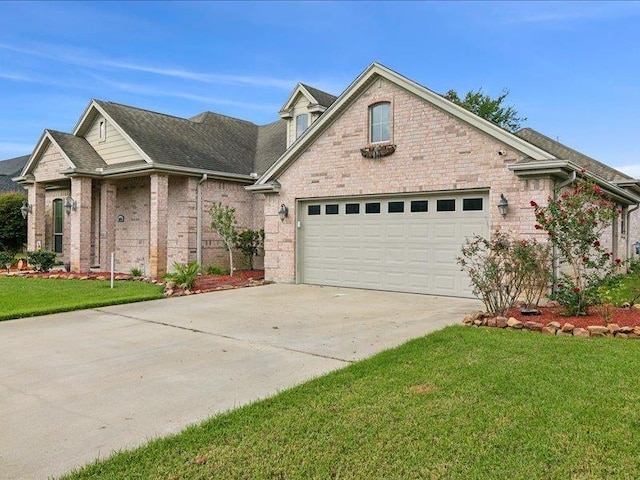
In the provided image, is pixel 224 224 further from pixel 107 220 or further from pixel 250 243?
pixel 107 220

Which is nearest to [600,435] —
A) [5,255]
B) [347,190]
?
[347,190]

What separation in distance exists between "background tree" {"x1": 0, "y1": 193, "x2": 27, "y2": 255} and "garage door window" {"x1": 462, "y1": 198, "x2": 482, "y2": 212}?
79.0ft

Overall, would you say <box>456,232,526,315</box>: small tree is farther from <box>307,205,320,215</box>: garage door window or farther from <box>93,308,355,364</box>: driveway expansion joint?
<box>307,205,320,215</box>: garage door window

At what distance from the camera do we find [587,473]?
3.08 meters

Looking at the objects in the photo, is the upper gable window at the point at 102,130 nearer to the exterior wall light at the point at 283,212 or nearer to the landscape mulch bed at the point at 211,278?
the landscape mulch bed at the point at 211,278

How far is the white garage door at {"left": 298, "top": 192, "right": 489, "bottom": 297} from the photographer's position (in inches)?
450

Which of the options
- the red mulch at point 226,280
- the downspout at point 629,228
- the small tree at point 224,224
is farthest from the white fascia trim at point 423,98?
the downspout at point 629,228

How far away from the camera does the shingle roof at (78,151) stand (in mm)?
17125

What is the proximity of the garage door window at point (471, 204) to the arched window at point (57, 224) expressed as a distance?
56.7ft

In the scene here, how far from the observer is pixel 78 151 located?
17.6 metres

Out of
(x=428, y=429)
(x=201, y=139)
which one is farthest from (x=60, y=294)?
(x=428, y=429)

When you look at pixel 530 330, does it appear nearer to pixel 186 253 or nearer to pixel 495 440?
pixel 495 440

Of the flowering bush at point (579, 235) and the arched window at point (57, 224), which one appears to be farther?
the arched window at point (57, 224)

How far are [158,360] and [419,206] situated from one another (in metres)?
7.99
